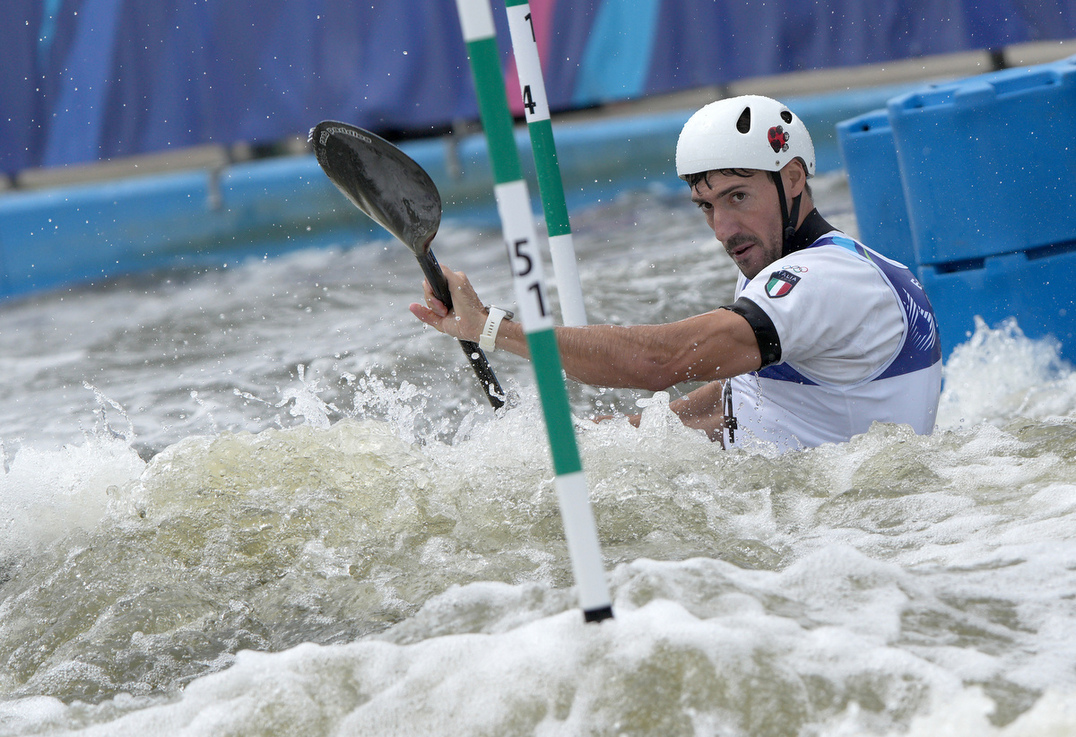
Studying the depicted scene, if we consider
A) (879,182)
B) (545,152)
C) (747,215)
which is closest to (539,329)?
(747,215)

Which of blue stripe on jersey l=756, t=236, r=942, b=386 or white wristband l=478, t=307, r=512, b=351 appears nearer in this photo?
white wristband l=478, t=307, r=512, b=351

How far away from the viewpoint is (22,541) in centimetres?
269

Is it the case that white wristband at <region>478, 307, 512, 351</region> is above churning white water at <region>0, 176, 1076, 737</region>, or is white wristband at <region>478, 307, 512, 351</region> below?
above

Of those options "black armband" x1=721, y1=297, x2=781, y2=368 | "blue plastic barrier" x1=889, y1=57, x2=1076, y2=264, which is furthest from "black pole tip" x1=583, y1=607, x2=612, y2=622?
"blue plastic barrier" x1=889, y1=57, x2=1076, y2=264

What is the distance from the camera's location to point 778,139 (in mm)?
2725

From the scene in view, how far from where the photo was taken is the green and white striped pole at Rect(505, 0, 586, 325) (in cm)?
271

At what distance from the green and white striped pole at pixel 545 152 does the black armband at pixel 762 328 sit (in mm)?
581

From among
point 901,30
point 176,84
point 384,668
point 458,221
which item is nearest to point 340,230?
point 458,221

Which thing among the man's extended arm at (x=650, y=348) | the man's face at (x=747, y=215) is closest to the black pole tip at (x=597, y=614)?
the man's extended arm at (x=650, y=348)

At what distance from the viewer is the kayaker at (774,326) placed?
2.45 meters

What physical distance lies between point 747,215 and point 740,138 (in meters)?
0.19

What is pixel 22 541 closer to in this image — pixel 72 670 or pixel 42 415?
pixel 72 670

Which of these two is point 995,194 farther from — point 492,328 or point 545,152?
point 492,328

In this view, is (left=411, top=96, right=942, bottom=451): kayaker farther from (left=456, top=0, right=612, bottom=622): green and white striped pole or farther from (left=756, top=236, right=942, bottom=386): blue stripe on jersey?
(left=456, top=0, right=612, bottom=622): green and white striped pole
